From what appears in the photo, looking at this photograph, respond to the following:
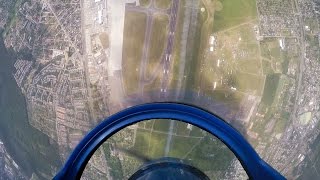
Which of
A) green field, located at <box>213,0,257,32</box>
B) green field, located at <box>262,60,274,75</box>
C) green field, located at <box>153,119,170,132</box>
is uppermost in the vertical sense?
green field, located at <box>213,0,257,32</box>

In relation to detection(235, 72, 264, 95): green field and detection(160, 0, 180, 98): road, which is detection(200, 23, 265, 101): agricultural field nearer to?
detection(235, 72, 264, 95): green field

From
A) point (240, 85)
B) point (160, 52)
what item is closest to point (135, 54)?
point (160, 52)

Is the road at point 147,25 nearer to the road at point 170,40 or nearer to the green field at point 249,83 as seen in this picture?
the road at point 170,40

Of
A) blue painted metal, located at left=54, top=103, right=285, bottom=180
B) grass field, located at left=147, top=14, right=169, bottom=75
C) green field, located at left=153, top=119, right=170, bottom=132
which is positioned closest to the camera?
blue painted metal, located at left=54, top=103, right=285, bottom=180

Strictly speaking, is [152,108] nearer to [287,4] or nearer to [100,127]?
[100,127]

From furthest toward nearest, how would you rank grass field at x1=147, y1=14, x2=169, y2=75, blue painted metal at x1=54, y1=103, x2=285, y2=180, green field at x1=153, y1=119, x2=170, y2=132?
grass field at x1=147, y1=14, x2=169, y2=75, green field at x1=153, y1=119, x2=170, y2=132, blue painted metal at x1=54, y1=103, x2=285, y2=180

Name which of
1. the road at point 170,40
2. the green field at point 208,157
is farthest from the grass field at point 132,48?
the green field at point 208,157

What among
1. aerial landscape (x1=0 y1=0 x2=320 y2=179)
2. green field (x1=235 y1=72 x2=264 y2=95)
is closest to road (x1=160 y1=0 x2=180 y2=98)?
aerial landscape (x1=0 y1=0 x2=320 y2=179)
